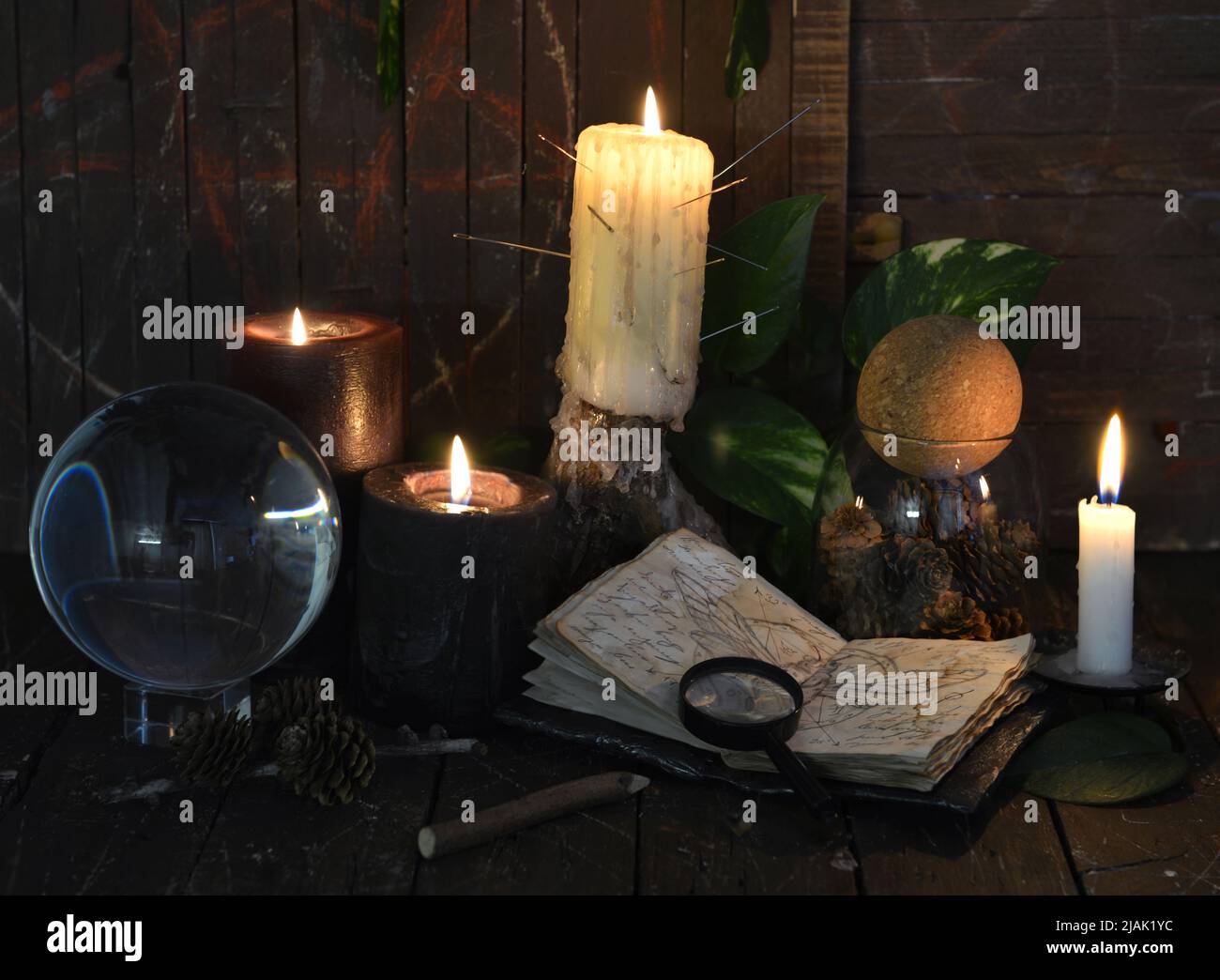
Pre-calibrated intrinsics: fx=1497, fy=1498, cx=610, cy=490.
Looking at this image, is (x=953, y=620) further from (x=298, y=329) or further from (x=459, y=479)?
(x=298, y=329)

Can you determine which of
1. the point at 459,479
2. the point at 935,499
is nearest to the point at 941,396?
the point at 935,499

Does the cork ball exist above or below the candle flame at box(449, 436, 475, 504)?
above

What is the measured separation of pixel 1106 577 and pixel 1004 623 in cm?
11

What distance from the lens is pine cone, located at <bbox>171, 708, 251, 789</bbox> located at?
118cm

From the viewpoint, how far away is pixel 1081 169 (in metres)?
1.69

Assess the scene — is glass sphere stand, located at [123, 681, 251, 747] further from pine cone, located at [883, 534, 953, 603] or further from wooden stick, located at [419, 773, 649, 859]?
pine cone, located at [883, 534, 953, 603]

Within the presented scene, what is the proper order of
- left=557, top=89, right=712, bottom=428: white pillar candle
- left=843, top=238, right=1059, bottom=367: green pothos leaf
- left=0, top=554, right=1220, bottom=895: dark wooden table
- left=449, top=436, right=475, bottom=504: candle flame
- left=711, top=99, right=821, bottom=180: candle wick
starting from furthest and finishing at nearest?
left=711, top=99, right=821, bottom=180: candle wick
left=843, top=238, right=1059, bottom=367: green pothos leaf
left=557, top=89, right=712, bottom=428: white pillar candle
left=449, top=436, right=475, bottom=504: candle flame
left=0, top=554, right=1220, bottom=895: dark wooden table

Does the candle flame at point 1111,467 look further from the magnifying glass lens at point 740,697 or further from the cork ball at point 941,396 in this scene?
the magnifying glass lens at point 740,697

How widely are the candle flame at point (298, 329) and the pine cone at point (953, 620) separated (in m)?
0.63

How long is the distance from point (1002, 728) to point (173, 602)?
0.69m

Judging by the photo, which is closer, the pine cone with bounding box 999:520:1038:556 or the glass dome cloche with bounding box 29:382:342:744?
the glass dome cloche with bounding box 29:382:342:744

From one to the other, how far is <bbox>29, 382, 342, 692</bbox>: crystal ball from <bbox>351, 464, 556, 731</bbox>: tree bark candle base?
0.09m

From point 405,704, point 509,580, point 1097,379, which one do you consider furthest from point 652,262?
point 1097,379

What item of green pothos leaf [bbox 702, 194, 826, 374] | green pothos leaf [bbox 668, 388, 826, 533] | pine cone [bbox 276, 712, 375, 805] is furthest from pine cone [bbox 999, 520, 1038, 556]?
pine cone [bbox 276, 712, 375, 805]
